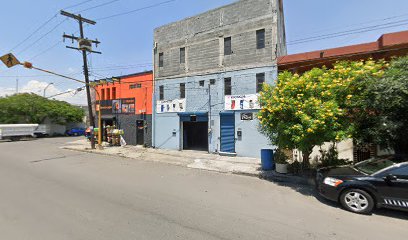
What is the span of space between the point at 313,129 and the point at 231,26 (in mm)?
10438

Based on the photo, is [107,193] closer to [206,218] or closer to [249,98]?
[206,218]

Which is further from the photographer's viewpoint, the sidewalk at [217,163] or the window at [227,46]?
the window at [227,46]

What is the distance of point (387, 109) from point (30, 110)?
129ft

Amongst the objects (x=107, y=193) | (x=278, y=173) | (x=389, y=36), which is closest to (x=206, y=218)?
(x=107, y=193)

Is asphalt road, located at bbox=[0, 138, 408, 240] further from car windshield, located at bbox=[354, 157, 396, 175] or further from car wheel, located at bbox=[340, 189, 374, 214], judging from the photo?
car windshield, located at bbox=[354, 157, 396, 175]

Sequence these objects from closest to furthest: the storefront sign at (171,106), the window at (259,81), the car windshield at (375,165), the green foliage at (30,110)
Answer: the car windshield at (375,165)
the window at (259,81)
the storefront sign at (171,106)
the green foliage at (30,110)

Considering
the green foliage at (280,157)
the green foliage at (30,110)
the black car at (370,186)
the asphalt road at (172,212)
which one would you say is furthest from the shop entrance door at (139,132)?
the green foliage at (30,110)

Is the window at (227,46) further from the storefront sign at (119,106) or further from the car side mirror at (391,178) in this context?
the car side mirror at (391,178)

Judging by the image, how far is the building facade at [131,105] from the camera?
1858cm

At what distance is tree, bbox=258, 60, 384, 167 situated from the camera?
6.79 meters

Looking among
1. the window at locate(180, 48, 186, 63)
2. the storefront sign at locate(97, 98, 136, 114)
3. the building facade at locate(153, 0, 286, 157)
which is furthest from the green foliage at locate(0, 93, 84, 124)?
the window at locate(180, 48, 186, 63)

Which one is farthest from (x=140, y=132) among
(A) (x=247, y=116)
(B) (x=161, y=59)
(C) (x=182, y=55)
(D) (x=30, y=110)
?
(D) (x=30, y=110)

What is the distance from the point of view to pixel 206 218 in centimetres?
493

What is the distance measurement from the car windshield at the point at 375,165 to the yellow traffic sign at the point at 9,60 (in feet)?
53.5
